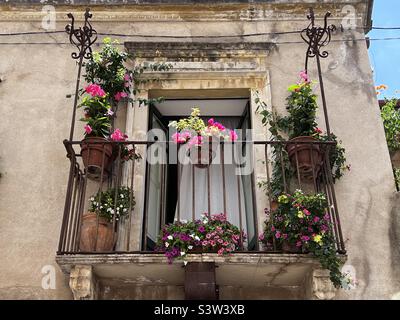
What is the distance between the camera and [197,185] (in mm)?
6598

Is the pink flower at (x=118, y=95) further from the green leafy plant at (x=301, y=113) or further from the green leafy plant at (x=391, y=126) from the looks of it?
the green leafy plant at (x=391, y=126)

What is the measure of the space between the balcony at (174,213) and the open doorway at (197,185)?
0.5 inches

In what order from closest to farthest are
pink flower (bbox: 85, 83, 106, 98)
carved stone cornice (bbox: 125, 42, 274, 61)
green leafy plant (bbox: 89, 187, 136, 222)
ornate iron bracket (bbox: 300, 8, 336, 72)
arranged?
green leafy plant (bbox: 89, 187, 136, 222)
pink flower (bbox: 85, 83, 106, 98)
ornate iron bracket (bbox: 300, 8, 336, 72)
carved stone cornice (bbox: 125, 42, 274, 61)

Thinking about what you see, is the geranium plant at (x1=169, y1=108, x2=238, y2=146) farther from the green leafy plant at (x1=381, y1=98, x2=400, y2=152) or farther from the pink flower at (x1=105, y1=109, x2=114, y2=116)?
the green leafy plant at (x1=381, y1=98, x2=400, y2=152)

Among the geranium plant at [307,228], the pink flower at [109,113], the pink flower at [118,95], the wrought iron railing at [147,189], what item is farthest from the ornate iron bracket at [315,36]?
the pink flower at [109,113]

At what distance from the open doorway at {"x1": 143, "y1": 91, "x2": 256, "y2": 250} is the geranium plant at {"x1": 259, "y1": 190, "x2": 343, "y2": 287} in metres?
0.79

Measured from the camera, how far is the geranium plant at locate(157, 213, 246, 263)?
16.5 feet

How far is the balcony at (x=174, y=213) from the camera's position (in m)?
5.06

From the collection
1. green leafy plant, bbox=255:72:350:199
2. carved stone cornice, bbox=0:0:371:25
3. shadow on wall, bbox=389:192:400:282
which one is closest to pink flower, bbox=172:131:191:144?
green leafy plant, bbox=255:72:350:199

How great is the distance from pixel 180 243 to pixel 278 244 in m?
0.97

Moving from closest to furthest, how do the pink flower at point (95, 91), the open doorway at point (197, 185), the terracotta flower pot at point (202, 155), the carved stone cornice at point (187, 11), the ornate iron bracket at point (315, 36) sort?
the terracotta flower pot at point (202, 155) < the pink flower at point (95, 91) < the ornate iron bracket at point (315, 36) < the open doorway at point (197, 185) < the carved stone cornice at point (187, 11)

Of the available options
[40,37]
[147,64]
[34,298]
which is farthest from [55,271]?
[40,37]

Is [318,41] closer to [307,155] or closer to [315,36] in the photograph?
[315,36]

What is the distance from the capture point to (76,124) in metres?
6.57
